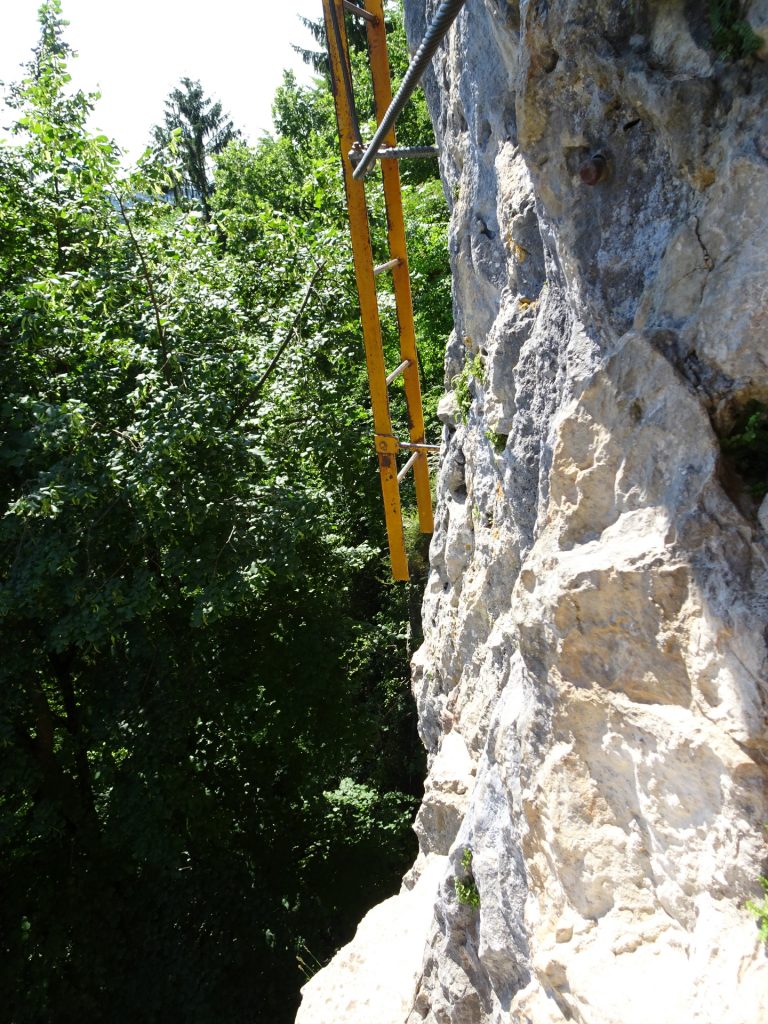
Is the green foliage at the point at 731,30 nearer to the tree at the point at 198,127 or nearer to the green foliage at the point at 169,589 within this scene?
the green foliage at the point at 169,589

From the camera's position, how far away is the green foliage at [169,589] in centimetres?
650

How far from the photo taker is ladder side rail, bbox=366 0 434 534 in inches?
199

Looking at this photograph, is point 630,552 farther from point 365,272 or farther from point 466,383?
point 365,272

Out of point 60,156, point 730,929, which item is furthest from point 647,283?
point 60,156

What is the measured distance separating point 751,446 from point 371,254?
151 inches

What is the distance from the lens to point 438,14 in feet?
6.10

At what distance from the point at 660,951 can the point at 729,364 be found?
1.58 metres

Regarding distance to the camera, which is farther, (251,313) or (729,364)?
(251,313)

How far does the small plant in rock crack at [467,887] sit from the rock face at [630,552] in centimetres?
4

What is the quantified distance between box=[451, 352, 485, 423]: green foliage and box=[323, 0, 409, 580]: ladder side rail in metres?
0.56

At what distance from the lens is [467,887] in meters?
3.35

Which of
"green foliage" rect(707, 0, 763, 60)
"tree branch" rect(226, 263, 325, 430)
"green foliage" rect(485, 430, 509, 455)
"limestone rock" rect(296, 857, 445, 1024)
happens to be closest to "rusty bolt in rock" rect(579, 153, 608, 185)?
"green foliage" rect(707, 0, 763, 60)

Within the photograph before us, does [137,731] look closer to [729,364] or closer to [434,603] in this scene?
[434,603]

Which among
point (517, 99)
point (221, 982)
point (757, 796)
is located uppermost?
point (517, 99)
